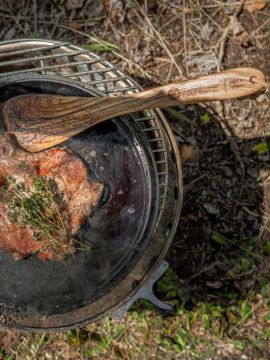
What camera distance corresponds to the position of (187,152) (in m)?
3.33

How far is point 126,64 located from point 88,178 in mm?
1242

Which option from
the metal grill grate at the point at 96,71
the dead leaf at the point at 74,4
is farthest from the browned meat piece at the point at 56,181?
the dead leaf at the point at 74,4

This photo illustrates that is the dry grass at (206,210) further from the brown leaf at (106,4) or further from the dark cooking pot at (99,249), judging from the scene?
the dark cooking pot at (99,249)

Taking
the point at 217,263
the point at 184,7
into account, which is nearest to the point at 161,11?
the point at 184,7

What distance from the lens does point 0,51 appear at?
2.69 meters

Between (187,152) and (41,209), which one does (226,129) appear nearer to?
(187,152)

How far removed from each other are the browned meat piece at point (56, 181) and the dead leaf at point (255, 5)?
5.42 feet

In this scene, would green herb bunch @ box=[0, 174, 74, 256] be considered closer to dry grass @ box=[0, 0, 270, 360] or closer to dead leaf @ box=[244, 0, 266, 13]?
dry grass @ box=[0, 0, 270, 360]

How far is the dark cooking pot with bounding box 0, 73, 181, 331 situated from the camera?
2.55 metres

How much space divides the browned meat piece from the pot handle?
0.51 m

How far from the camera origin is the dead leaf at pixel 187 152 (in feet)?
10.9

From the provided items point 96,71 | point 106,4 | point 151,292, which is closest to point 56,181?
point 96,71

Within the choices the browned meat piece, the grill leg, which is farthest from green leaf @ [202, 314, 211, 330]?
the browned meat piece

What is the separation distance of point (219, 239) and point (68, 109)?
1.36 metres
